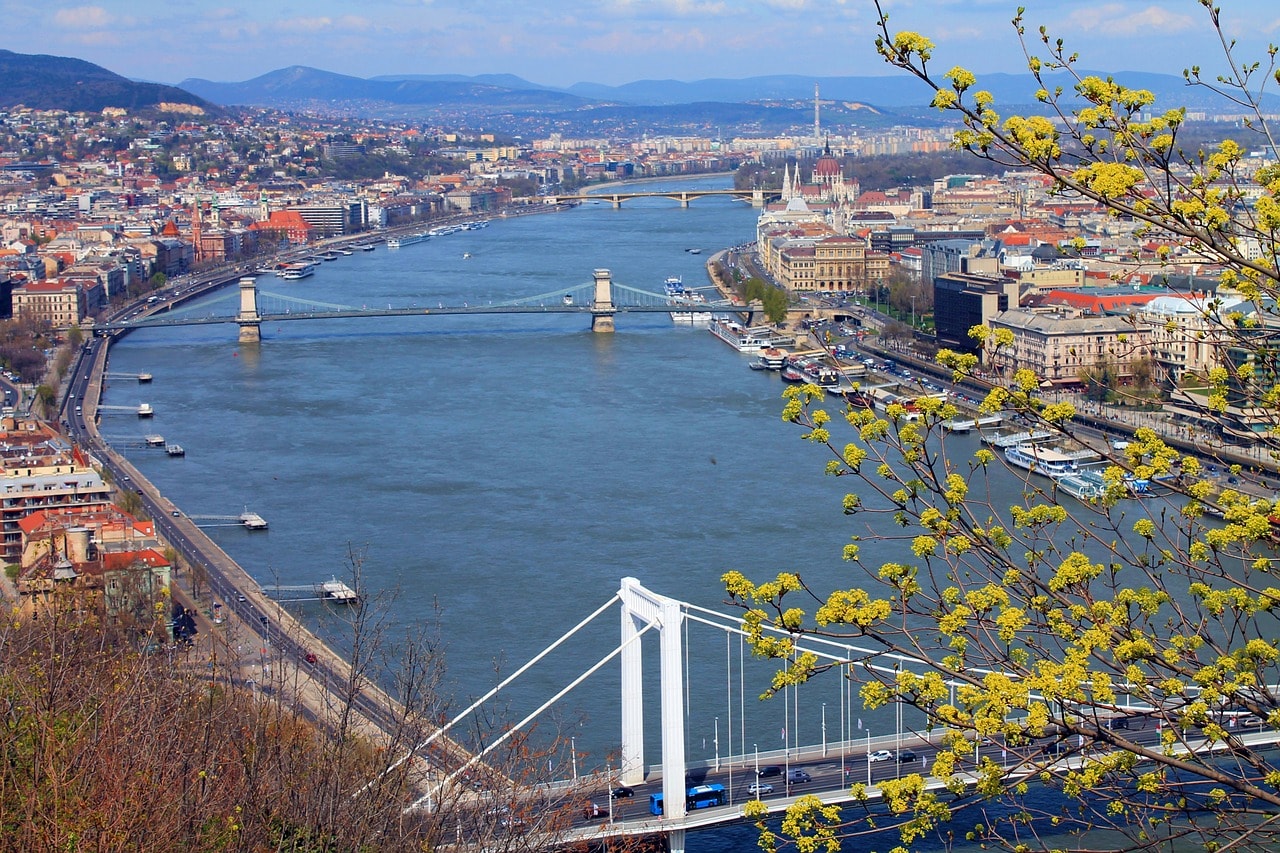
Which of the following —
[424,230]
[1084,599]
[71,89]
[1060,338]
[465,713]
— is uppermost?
[71,89]

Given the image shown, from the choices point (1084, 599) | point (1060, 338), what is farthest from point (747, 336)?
point (1084, 599)

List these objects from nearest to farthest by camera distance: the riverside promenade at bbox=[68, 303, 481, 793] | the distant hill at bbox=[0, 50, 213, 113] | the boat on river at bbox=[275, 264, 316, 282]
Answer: the riverside promenade at bbox=[68, 303, 481, 793]
the boat on river at bbox=[275, 264, 316, 282]
the distant hill at bbox=[0, 50, 213, 113]

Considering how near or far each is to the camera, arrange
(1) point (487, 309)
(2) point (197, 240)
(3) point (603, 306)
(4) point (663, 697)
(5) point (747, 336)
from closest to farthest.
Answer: (4) point (663, 697)
(5) point (747, 336)
(3) point (603, 306)
(1) point (487, 309)
(2) point (197, 240)

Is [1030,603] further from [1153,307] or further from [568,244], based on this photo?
[568,244]

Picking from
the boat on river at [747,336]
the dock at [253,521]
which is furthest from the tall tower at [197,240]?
the dock at [253,521]

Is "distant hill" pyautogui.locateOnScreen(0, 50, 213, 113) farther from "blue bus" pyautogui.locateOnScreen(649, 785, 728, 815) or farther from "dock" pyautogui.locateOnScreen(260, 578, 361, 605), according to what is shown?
"blue bus" pyautogui.locateOnScreen(649, 785, 728, 815)

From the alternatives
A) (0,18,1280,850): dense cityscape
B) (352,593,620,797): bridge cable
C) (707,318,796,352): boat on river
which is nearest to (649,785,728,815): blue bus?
(0,18,1280,850): dense cityscape

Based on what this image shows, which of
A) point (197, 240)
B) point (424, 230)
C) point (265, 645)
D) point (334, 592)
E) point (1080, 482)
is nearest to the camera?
Answer: point (265, 645)

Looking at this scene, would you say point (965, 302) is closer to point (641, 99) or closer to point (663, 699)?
point (663, 699)
